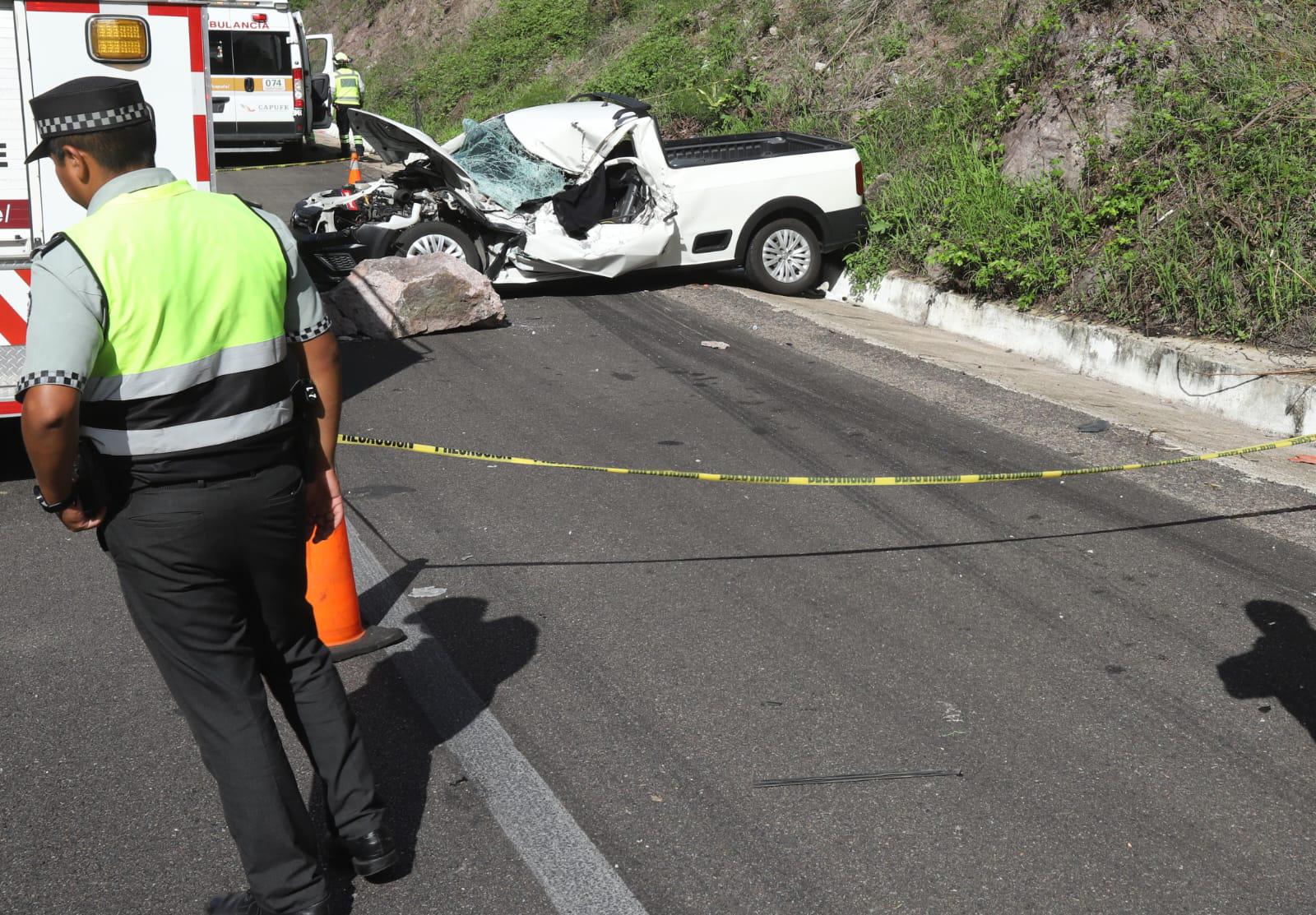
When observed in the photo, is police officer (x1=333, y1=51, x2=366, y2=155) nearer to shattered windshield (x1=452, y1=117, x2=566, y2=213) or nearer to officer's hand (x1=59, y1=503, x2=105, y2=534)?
shattered windshield (x1=452, y1=117, x2=566, y2=213)

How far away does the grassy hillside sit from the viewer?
31.8 feet

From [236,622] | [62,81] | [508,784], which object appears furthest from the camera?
[62,81]

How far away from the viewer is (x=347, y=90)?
26953 millimetres

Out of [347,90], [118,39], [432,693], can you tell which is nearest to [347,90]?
[347,90]

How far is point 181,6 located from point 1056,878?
5.98 m

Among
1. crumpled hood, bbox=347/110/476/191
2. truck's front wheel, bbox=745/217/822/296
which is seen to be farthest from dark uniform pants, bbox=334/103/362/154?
truck's front wheel, bbox=745/217/822/296

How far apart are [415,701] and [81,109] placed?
7.21 ft

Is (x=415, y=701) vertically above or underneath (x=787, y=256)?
underneath

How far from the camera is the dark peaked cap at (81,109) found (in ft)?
9.41

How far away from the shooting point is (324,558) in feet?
15.1

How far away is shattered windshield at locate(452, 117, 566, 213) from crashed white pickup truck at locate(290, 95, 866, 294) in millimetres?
12

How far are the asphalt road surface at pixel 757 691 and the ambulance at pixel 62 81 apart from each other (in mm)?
1093

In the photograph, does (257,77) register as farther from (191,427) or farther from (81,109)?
(191,427)

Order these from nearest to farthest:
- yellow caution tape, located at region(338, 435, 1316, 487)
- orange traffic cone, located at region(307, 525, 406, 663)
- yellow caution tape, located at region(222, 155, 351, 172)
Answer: orange traffic cone, located at region(307, 525, 406, 663), yellow caution tape, located at region(338, 435, 1316, 487), yellow caution tape, located at region(222, 155, 351, 172)
